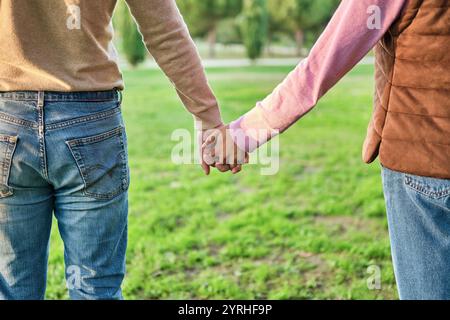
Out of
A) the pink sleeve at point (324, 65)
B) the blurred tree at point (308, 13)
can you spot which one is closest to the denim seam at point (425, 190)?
the pink sleeve at point (324, 65)

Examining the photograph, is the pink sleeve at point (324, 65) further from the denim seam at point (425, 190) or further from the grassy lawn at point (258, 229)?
the grassy lawn at point (258, 229)

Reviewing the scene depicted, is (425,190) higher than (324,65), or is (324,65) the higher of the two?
(324,65)

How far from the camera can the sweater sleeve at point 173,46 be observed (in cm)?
188

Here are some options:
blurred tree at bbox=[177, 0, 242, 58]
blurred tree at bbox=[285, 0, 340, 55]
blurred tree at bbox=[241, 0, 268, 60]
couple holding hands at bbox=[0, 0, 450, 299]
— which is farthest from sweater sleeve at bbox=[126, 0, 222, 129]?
blurred tree at bbox=[177, 0, 242, 58]

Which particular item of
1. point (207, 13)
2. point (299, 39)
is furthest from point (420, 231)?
point (207, 13)

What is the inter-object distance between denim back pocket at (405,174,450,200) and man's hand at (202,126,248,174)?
2.35 feet

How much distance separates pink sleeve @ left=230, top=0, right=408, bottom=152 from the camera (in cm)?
161

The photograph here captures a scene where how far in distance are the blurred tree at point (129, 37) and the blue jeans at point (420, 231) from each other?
20460 millimetres

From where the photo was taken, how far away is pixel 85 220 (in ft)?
5.93

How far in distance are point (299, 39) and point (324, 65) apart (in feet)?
88.3

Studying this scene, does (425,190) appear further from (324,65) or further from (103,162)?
(103,162)

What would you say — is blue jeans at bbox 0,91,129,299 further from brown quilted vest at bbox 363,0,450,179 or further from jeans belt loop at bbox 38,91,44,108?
brown quilted vest at bbox 363,0,450,179

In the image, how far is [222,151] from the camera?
2.25m
